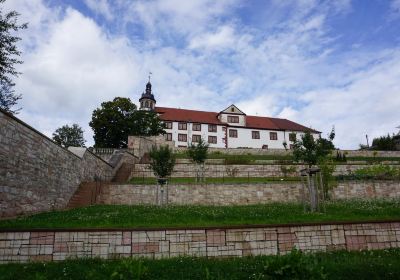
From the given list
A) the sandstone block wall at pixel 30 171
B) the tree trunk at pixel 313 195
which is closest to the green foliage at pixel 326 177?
the tree trunk at pixel 313 195

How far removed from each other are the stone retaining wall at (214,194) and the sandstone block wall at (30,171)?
3.60 metres

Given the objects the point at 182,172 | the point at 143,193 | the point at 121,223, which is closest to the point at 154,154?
the point at 143,193

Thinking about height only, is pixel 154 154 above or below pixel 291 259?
above

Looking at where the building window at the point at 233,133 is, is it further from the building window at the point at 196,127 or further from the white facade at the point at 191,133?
the building window at the point at 196,127

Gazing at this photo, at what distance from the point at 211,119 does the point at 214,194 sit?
41968 millimetres

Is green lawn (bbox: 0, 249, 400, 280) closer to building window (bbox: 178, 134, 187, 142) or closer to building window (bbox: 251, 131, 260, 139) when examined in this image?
building window (bbox: 178, 134, 187, 142)

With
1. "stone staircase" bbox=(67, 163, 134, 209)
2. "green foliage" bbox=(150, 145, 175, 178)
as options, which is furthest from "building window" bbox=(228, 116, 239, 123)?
"stone staircase" bbox=(67, 163, 134, 209)

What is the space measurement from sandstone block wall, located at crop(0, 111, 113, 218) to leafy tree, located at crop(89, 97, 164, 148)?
25138mm

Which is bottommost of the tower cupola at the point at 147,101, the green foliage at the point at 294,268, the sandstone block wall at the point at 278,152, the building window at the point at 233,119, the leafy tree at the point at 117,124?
the green foliage at the point at 294,268

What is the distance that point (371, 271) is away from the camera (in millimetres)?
7051

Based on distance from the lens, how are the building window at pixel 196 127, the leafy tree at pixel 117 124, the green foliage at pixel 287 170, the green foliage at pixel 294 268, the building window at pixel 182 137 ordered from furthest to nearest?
the building window at pixel 196 127 < the building window at pixel 182 137 < the leafy tree at pixel 117 124 < the green foliage at pixel 287 170 < the green foliage at pixel 294 268

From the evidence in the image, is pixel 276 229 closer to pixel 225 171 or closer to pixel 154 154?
pixel 154 154

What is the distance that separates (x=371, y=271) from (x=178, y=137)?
53900 millimetres

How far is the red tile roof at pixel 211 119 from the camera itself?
201ft
